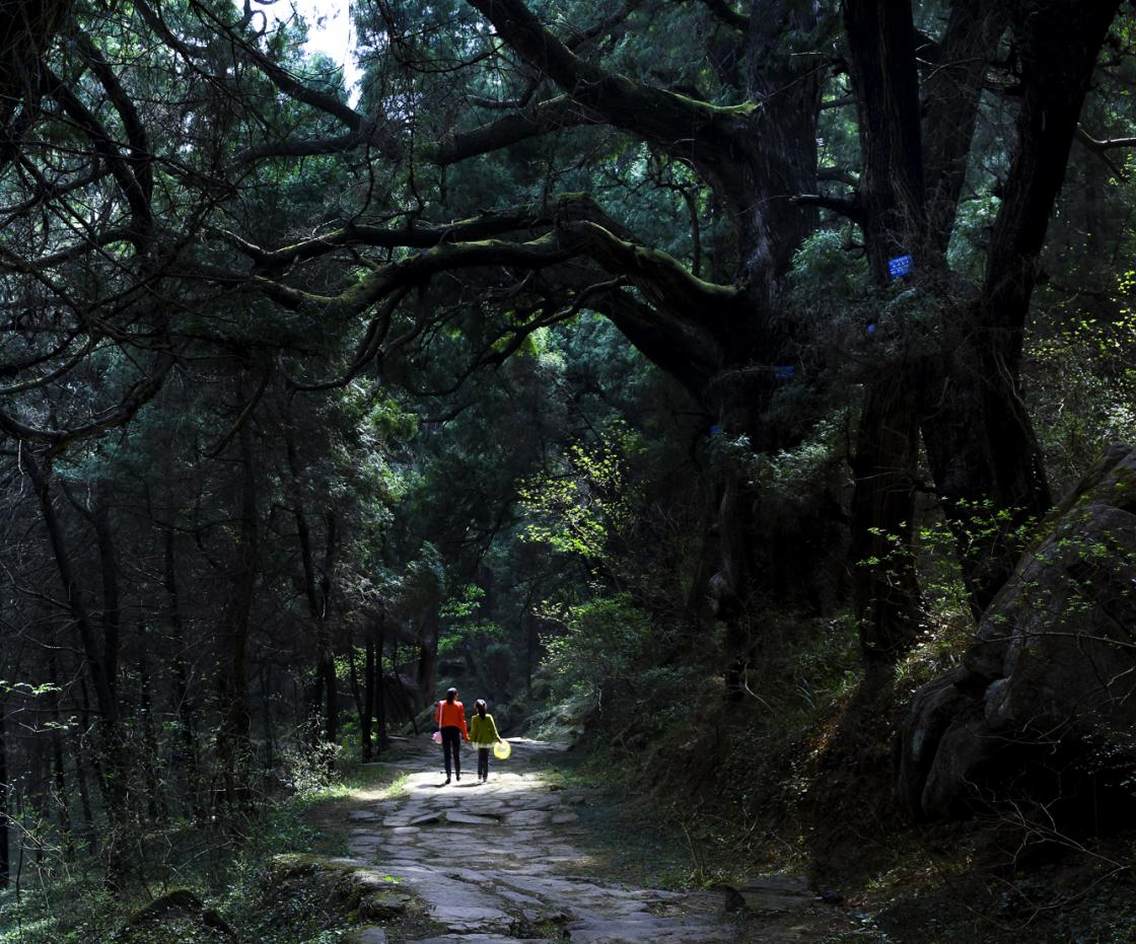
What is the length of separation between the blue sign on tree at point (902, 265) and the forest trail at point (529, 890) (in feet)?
16.6

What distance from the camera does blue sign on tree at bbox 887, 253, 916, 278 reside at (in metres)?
9.34

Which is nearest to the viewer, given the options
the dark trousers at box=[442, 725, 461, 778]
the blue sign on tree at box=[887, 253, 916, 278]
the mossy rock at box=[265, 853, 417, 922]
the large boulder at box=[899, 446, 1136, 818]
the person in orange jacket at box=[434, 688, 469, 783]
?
the large boulder at box=[899, 446, 1136, 818]

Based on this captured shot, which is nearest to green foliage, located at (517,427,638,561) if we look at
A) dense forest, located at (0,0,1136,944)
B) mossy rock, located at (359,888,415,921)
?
dense forest, located at (0,0,1136,944)

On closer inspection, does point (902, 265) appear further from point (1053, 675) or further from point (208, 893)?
point (208, 893)

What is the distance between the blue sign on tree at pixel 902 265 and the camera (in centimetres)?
934

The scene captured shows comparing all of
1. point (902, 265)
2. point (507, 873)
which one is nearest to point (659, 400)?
point (902, 265)

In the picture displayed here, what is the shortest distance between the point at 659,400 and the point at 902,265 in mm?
11885

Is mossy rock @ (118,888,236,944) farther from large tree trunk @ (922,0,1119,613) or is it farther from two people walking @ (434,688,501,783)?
two people walking @ (434,688,501,783)

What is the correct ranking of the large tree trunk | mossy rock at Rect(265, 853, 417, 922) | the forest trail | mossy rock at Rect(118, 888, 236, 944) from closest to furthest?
the forest trail
mossy rock at Rect(265, 853, 417, 922)
mossy rock at Rect(118, 888, 236, 944)
the large tree trunk

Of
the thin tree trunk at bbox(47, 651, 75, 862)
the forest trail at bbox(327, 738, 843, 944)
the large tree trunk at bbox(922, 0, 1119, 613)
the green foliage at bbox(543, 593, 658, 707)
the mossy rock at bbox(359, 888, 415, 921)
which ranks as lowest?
the forest trail at bbox(327, 738, 843, 944)

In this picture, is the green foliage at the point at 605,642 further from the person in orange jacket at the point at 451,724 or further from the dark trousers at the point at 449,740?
the dark trousers at the point at 449,740

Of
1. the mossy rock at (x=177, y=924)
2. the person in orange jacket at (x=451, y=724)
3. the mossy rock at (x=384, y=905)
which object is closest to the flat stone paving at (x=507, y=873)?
the mossy rock at (x=384, y=905)

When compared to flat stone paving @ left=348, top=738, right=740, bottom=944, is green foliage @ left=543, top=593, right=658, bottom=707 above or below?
above

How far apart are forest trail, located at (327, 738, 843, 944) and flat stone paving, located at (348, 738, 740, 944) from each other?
1 cm
